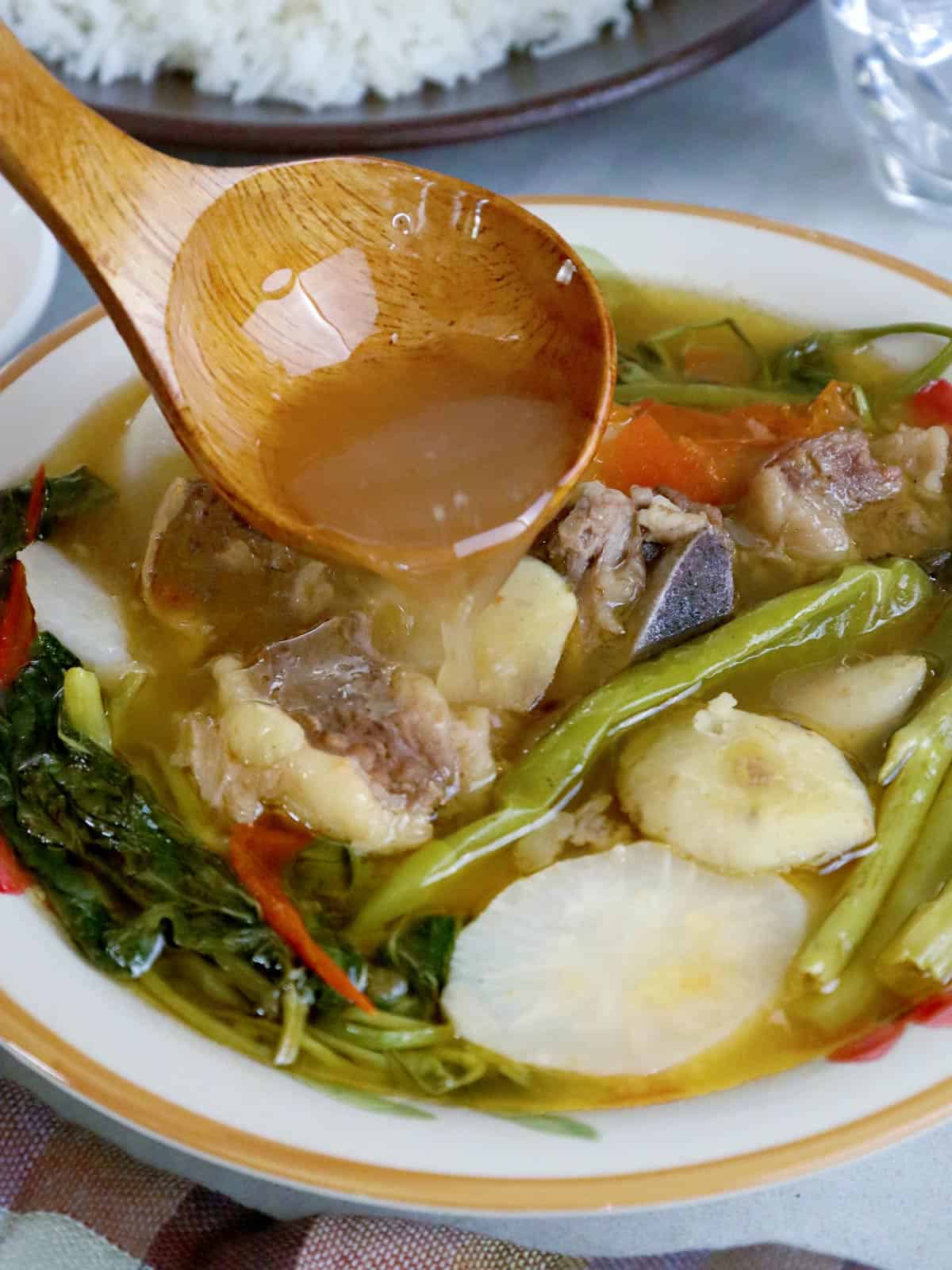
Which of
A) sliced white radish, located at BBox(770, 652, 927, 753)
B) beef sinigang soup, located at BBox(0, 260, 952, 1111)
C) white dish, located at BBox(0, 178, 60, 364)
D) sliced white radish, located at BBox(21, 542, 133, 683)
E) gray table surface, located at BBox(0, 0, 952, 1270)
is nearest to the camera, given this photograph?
beef sinigang soup, located at BBox(0, 260, 952, 1111)

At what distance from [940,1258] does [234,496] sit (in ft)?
5.12

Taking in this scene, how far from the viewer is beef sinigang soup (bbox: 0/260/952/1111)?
6.09 feet

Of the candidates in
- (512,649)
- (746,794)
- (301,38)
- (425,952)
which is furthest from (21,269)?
(746,794)

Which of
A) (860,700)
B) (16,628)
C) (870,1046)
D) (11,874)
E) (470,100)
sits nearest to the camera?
(870,1046)

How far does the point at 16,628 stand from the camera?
2.34 m

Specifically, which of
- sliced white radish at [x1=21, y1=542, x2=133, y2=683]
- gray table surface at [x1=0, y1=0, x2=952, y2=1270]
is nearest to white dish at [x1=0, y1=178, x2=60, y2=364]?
gray table surface at [x1=0, y1=0, x2=952, y2=1270]

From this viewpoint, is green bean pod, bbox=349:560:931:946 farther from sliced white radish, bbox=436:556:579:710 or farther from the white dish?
the white dish

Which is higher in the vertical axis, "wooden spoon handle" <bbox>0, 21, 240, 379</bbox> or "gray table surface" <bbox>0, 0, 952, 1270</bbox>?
"wooden spoon handle" <bbox>0, 21, 240, 379</bbox>

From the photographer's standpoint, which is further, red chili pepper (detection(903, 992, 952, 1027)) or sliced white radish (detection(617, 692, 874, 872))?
sliced white radish (detection(617, 692, 874, 872))

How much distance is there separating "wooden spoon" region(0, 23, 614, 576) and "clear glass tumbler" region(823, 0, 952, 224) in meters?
1.75

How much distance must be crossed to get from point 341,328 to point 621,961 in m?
1.25

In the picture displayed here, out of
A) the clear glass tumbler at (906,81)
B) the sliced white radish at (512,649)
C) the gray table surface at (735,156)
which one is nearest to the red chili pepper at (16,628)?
the sliced white radish at (512,649)

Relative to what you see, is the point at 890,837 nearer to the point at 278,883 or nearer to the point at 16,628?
the point at 278,883

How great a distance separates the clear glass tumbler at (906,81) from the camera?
11.7 feet
